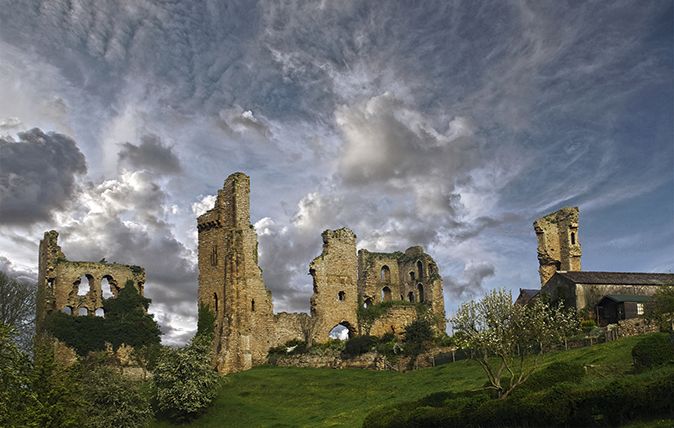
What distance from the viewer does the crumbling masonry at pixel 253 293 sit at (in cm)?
6562

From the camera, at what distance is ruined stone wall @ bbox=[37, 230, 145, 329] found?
242 feet

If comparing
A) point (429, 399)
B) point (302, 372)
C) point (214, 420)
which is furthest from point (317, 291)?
point (429, 399)

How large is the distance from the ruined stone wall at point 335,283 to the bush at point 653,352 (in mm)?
41747

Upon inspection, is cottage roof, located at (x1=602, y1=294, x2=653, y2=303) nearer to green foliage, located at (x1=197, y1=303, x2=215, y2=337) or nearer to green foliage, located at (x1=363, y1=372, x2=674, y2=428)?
green foliage, located at (x1=363, y1=372, x2=674, y2=428)

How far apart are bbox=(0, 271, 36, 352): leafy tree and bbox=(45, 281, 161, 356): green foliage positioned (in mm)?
3156

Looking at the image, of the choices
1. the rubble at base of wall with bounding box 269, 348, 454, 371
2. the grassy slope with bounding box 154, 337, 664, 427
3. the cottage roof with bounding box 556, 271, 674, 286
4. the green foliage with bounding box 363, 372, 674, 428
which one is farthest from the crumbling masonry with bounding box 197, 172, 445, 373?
the green foliage with bounding box 363, 372, 674, 428

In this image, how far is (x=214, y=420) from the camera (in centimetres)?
4750

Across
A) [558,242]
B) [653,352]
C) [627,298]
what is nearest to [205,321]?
[558,242]

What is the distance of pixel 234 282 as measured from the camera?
6650cm

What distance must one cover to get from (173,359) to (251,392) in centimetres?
641

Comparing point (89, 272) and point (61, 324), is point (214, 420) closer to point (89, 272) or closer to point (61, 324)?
point (61, 324)

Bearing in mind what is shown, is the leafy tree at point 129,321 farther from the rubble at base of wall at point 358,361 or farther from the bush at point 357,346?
the bush at point 357,346

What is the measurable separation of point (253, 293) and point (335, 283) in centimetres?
1006

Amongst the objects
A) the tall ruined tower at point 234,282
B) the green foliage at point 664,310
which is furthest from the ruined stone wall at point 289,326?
the green foliage at point 664,310
